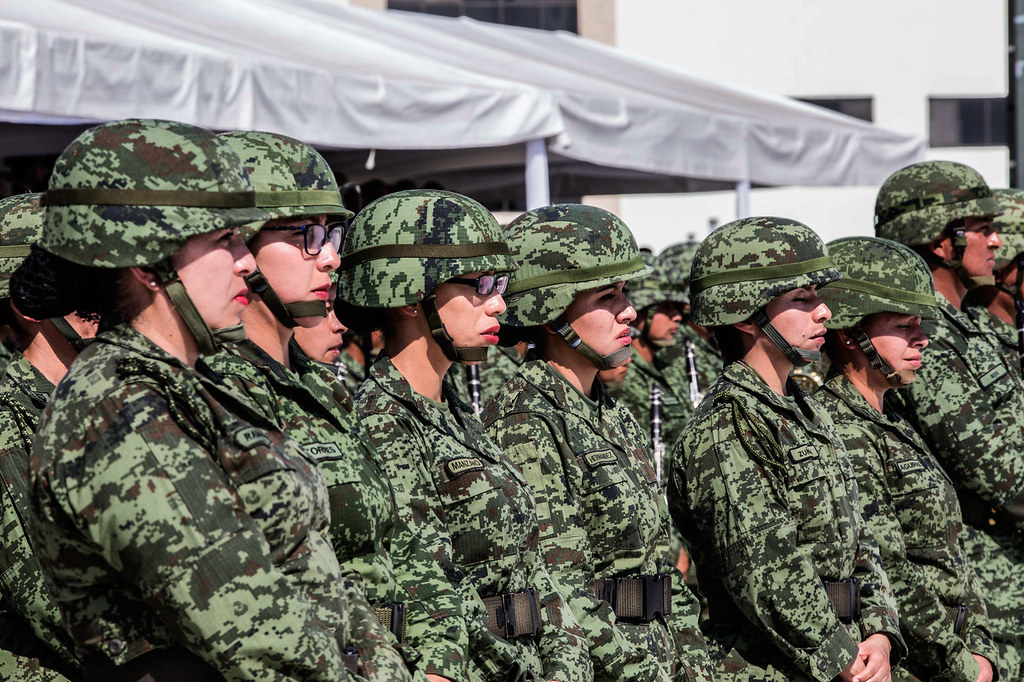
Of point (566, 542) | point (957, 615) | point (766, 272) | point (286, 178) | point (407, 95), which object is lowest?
point (957, 615)

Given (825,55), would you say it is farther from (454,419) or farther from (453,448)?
(453,448)

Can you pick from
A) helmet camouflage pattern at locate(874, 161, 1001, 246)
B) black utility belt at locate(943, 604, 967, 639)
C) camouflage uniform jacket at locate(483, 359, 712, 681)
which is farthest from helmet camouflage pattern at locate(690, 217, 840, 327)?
helmet camouflage pattern at locate(874, 161, 1001, 246)

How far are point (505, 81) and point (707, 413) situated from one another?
3.52 meters

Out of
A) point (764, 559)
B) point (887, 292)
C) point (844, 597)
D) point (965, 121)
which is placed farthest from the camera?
point (965, 121)

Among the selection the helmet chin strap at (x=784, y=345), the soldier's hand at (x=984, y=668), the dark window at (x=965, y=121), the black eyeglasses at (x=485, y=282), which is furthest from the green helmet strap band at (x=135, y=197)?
the dark window at (x=965, y=121)

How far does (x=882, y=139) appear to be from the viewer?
11.1 meters

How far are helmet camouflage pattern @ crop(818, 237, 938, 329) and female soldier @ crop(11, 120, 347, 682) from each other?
325cm

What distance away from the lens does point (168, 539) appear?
2.29 meters

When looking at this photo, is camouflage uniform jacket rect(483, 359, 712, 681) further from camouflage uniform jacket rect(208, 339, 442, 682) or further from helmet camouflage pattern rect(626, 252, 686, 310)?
helmet camouflage pattern rect(626, 252, 686, 310)

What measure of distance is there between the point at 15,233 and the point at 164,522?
7.18 feet

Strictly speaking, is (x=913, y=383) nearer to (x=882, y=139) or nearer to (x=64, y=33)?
(x=64, y=33)

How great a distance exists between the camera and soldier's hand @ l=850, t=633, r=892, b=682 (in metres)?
4.63

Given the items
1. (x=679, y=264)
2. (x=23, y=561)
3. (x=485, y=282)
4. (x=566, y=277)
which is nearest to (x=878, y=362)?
(x=566, y=277)

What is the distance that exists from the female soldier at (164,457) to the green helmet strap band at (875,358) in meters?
3.26
